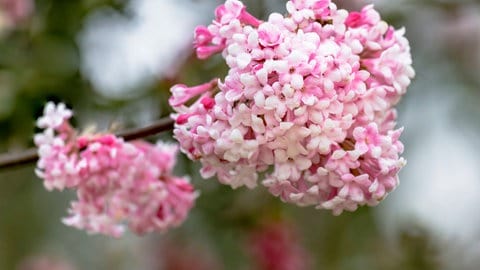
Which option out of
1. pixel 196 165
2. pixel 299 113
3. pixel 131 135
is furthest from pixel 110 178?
pixel 196 165

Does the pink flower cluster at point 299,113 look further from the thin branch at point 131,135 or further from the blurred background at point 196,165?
the blurred background at point 196,165

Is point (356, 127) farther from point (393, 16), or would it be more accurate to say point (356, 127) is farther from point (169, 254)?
point (169, 254)

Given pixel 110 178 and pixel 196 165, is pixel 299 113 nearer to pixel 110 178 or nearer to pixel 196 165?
pixel 110 178

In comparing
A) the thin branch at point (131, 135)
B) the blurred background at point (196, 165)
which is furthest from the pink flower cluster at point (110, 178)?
the blurred background at point (196, 165)

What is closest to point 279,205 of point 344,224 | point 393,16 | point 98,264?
point 344,224

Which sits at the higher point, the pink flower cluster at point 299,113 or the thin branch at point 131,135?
the pink flower cluster at point 299,113

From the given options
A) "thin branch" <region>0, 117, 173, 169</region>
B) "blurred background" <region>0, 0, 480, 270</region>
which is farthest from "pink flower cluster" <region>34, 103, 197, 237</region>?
"blurred background" <region>0, 0, 480, 270</region>
